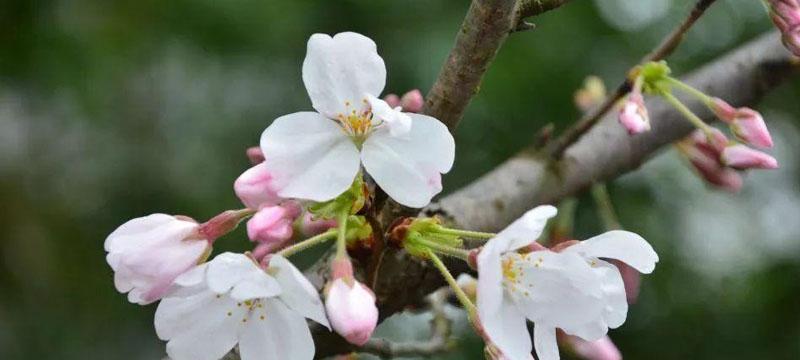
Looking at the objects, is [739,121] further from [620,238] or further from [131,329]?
[131,329]

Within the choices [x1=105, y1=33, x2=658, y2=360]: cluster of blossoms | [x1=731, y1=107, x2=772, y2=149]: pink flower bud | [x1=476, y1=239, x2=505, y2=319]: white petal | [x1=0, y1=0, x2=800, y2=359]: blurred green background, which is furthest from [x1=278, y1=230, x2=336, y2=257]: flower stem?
[x1=0, y1=0, x2=800, y2=359]: blurred green background

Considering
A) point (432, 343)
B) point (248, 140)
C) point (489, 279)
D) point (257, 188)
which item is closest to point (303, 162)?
point (257, 188)

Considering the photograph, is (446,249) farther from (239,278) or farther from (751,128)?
(751,128)

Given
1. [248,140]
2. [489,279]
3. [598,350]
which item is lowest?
[248,140]

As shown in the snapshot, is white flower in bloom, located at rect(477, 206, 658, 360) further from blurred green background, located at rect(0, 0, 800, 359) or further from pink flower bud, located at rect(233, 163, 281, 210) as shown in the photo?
blurred green background, located at rect(0, 0, 800, 359)

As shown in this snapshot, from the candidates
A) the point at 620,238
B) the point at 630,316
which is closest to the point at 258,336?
the point at 620,238
